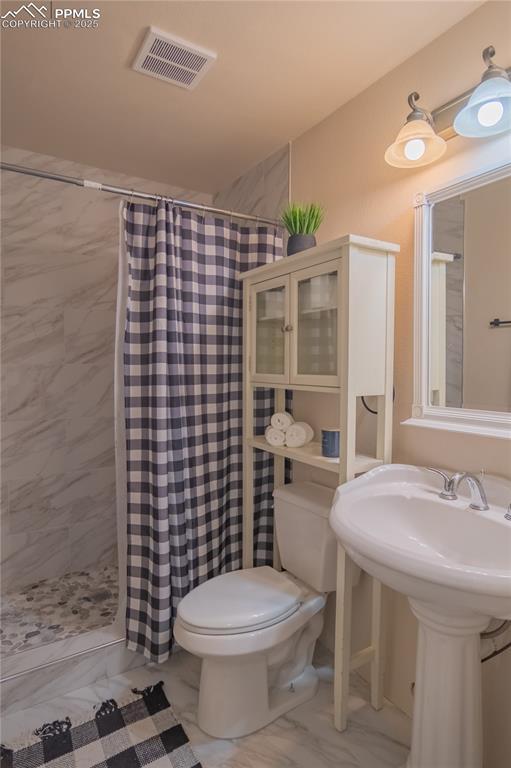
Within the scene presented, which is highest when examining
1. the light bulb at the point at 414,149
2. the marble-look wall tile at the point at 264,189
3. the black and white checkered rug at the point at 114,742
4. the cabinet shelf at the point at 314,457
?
the marble-look wall tile at the point at 264,189

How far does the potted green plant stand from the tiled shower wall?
1.22m

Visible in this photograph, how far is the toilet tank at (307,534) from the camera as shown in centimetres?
150

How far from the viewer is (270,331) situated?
69.2 inches

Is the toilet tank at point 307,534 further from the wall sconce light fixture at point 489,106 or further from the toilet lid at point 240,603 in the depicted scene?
the wall sconce light fixture at point 489,106

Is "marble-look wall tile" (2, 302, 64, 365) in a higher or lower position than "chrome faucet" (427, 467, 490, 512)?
higher

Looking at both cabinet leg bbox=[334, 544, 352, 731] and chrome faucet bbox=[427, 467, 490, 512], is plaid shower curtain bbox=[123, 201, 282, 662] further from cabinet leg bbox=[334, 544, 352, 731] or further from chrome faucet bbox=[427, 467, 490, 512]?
chrome faucet bbox=[427, 467, 490, 512]

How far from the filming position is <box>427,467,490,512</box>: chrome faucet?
107cm

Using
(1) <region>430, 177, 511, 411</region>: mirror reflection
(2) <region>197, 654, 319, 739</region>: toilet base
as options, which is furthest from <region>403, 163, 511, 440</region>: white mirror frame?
(2) <region>197, 654, 319, 739</region>: toilet base

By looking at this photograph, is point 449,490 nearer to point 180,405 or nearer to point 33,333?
point 180,405

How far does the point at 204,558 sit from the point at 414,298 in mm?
1384

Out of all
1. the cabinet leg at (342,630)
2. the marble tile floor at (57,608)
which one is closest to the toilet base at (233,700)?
the cabinet leg at (342,630)

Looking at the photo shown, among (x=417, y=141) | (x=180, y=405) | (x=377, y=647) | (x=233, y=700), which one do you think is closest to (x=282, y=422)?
(x=180, y=405)

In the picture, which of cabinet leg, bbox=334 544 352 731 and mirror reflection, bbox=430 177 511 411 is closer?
mirror reflection, bbox=430 177 511 411

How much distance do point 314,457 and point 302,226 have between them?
2.97ft
